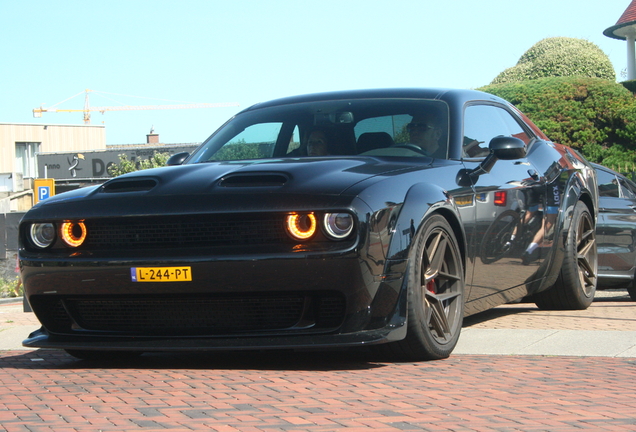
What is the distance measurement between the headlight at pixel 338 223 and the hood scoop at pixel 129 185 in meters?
1.06

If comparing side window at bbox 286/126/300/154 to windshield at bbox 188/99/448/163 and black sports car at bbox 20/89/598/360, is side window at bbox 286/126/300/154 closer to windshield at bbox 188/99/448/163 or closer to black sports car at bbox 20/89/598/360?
windshield at bbox 188/99/448/163

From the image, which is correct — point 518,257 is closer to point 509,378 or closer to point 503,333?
point 503,333

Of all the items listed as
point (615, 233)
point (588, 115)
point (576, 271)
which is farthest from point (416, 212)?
point (588, 115)

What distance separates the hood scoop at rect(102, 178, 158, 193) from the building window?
68.3 meters

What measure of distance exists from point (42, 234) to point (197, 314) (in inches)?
39.3

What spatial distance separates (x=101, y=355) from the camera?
5.46m

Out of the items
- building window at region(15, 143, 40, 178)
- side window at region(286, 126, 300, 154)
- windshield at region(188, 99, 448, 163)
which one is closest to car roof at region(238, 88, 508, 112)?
windshield at region(188, 99, 448, 163)

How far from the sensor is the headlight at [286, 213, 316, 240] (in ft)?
14.8

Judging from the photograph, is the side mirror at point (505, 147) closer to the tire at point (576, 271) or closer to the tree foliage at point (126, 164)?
the tire at point (576, 271)

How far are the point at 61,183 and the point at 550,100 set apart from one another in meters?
40.1

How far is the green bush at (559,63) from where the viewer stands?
3030 centimetres

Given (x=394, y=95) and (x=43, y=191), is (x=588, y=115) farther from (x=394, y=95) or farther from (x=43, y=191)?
(x=394, y=95)

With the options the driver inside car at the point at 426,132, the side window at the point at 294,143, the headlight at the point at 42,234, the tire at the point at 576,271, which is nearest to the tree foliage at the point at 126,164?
the tire at the point at 576,271

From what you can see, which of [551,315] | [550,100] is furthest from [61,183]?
[551,315]
